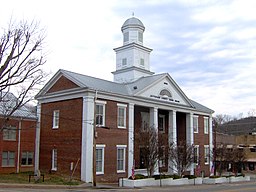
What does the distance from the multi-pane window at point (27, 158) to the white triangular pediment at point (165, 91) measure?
49.6 ft

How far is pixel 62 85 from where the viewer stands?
3838cm

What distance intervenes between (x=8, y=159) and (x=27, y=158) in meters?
2.74

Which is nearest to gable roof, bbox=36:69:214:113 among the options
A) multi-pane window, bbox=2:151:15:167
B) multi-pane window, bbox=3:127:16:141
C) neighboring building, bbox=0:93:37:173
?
neighboring building, bbox=0:93:37:173

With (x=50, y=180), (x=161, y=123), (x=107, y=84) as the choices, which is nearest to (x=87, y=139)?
(x=50, y=180)

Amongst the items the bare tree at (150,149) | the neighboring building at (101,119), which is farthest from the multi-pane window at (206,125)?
the bare tree at (150,149)

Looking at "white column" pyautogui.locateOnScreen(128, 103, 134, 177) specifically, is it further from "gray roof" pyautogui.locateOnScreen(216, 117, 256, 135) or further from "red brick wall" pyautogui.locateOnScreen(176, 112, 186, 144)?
"gray roof" pyautogui.locateOnScreen(216, 117, 256, 135)

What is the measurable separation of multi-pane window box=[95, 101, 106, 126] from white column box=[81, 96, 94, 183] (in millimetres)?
1116

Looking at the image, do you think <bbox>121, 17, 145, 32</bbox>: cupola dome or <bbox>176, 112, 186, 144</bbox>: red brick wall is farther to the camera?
<bbox>176, 112, 186, 144</bbox>: red brick wall

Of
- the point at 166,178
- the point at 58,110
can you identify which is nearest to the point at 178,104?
the point at 166,178

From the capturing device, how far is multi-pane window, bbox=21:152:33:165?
142 feet

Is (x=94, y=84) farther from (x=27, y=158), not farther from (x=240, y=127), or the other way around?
(x=240, y=127)

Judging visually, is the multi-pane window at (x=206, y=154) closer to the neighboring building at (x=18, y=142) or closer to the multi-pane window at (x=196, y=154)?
the multi-pane window at (x=196, y=154)

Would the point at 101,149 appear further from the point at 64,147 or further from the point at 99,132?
the point at 64,147

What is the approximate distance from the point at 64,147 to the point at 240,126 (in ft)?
290
